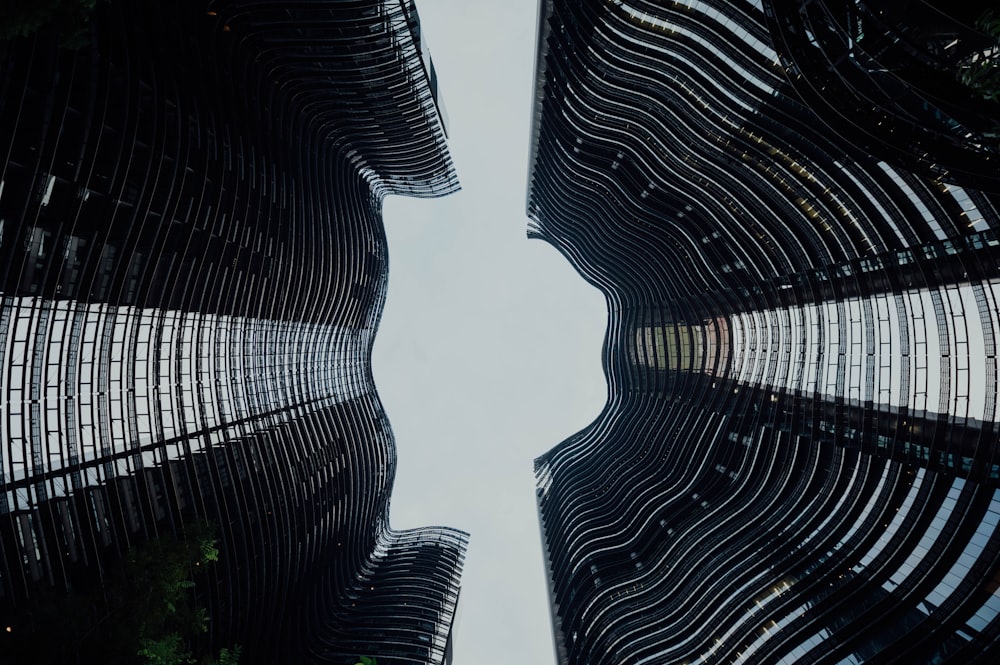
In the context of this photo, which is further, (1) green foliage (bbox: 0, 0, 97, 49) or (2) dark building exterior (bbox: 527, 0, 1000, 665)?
(2) dark building exterior (bbox: 527, 0, 1000, 665)

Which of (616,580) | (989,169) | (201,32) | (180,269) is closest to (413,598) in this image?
(616,580)

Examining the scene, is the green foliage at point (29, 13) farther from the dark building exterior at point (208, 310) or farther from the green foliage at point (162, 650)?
the green foliage at point (162, 650)

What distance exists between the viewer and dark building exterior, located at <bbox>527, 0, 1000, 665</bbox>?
25.9 m

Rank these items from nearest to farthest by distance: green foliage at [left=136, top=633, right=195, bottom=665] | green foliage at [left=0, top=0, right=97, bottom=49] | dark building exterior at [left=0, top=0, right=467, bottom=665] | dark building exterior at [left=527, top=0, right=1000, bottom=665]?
green foliage at [left=0, top=0, right=97, bottom=49] < green foliage at [left=136, top=633, right=195, bottom=665] < dark building exterior at [left=0, top=0, right=467, bottom=665] < dark building exterior at [left=527, top=0, right=1000, bottom=665]

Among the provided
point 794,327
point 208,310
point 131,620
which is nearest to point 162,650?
point 131,620

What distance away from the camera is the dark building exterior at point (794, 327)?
25859mm

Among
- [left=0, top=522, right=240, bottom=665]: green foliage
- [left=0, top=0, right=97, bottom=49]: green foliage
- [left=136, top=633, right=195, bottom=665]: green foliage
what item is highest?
[left=0, top=0, right=97, bottom=49]: green foliage

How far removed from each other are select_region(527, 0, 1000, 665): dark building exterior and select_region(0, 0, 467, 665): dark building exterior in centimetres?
2606

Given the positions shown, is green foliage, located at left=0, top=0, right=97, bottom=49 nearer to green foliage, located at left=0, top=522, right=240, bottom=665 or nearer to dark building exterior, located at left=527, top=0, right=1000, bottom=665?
green foliage, located at left=0, top=522, right=240, bottom=665

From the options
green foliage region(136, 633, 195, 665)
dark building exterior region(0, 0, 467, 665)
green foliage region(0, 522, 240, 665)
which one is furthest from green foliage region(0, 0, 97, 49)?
green foliage region(136, 633, 195, 665)

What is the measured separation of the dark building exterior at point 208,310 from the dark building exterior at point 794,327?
85.5 ft

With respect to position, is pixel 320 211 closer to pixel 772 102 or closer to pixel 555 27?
pixel 555 27

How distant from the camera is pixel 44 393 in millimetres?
23578

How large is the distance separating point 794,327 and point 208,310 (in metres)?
55.9
